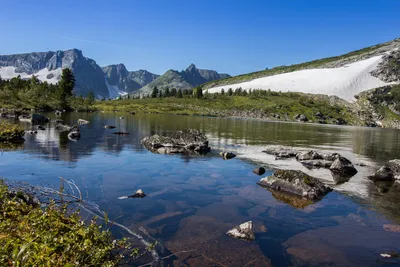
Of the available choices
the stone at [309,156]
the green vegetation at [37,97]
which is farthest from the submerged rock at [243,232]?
the green vegetation at [37,97]

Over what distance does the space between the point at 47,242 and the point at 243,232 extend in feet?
31.5

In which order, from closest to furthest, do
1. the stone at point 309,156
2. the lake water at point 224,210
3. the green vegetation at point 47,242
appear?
1. the green vegetation at point 47,242
2. the lake water at point 224,210
3. the stone at point 309,156

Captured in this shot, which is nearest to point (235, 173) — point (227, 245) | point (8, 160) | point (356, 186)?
point (356, 186)

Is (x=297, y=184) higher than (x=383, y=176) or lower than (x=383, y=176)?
higher

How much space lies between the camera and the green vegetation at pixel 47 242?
7182mm

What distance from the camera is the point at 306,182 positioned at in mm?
23531

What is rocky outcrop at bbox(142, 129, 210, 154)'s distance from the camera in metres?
42.6

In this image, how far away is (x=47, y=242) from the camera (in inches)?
315

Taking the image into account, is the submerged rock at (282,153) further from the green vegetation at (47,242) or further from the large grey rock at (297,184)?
the green vegetation at (47,242)

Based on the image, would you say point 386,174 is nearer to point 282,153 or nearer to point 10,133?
point 282,153

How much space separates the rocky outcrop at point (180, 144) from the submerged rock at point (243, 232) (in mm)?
26874

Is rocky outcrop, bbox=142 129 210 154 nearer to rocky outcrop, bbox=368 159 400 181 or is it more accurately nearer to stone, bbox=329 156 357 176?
stone, bbox=329 156 357 176

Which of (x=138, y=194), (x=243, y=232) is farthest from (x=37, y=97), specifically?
(x=243, y=232)

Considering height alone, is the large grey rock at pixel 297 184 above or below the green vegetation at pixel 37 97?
below
